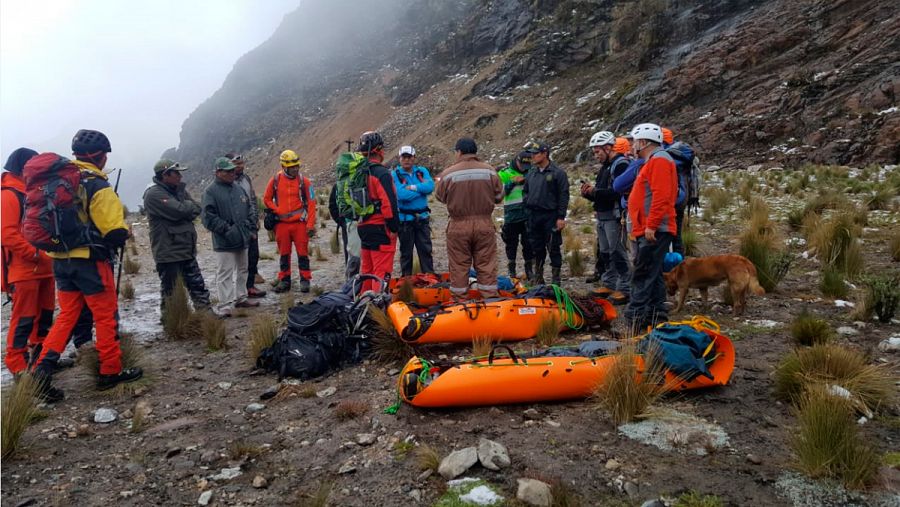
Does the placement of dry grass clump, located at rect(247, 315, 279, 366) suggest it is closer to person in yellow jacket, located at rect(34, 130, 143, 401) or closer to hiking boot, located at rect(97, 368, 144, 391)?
hiking boot, located at rect(97, 368, 144, 391)

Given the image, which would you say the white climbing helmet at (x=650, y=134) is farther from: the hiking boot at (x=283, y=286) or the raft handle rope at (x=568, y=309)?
the hiking boot at (x=283, y=286)

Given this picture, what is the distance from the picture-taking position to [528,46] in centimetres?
4559

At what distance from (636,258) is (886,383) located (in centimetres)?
214

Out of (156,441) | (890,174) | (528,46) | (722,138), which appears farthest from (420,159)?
(156,441)

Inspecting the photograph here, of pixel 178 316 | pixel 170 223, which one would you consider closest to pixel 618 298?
pixel 178 316

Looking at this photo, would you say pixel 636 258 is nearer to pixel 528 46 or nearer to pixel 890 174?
pixel 890 174

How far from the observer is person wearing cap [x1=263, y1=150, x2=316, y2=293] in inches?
308

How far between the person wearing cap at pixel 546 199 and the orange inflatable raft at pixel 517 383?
3432 mm

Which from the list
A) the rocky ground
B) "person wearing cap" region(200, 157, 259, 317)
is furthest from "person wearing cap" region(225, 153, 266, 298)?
the rocky ground

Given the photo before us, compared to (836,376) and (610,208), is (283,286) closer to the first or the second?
(610,208)

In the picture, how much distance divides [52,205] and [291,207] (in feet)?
12.8

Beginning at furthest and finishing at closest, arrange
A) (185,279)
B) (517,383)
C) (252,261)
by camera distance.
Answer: (252,261), (185,279), (517,383)

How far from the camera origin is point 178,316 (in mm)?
6188

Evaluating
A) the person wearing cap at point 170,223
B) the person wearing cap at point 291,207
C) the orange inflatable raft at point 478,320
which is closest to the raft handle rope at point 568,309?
the orange inflatable raft at point 478,320
